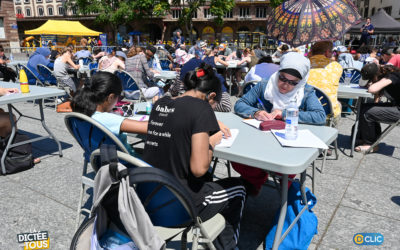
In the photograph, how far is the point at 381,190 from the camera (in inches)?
127

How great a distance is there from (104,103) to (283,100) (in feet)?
4.99

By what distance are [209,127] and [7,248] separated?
1.92m

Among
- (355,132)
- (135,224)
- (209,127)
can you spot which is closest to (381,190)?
(355,132)

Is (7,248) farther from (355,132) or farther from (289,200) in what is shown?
(355,132)

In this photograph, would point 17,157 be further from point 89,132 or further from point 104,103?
point 89,132

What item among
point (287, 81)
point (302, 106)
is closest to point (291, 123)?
point (287, 81)

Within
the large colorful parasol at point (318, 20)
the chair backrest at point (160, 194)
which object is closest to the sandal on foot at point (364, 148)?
the large colorful parasol at point (318, 20)

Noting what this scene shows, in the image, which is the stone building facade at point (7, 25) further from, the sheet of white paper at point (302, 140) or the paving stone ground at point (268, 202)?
the sheet of white paper at point (302, 140)

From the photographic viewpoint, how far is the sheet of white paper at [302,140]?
6.11 ft

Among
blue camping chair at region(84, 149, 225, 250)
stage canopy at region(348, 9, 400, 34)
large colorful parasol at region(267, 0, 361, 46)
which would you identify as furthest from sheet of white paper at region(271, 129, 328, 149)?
stage canopy at region(348, 9, 400, 34)

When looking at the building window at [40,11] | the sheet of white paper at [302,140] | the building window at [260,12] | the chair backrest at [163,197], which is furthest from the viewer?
the building window at [40,11]

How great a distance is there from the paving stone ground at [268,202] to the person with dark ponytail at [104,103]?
109 centimetres

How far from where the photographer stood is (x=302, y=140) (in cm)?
197

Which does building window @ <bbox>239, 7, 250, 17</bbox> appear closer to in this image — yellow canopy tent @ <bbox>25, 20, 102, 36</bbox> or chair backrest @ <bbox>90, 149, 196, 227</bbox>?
yellow canopy tent @ <bbox>25, 20, 102, 36</bbox>
